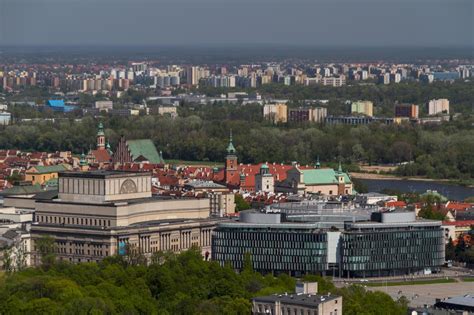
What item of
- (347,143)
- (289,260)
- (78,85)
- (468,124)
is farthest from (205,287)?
(78,85)

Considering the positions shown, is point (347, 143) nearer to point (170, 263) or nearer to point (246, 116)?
point (246, 116)

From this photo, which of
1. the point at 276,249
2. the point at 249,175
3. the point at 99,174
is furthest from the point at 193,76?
the point at 276,249

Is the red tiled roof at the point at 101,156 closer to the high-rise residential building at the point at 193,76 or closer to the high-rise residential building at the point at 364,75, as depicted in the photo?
the high-rise residential building at the point at 193,76

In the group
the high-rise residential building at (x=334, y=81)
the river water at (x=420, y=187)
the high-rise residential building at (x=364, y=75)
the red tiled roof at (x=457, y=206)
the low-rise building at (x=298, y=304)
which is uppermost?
the low-rise building at (x=298, y=304)

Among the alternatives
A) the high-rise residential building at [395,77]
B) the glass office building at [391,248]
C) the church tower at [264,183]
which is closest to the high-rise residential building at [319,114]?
the high-rise residential building at [395,77]

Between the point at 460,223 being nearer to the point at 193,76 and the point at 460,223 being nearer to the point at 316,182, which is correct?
the point at 316,182
